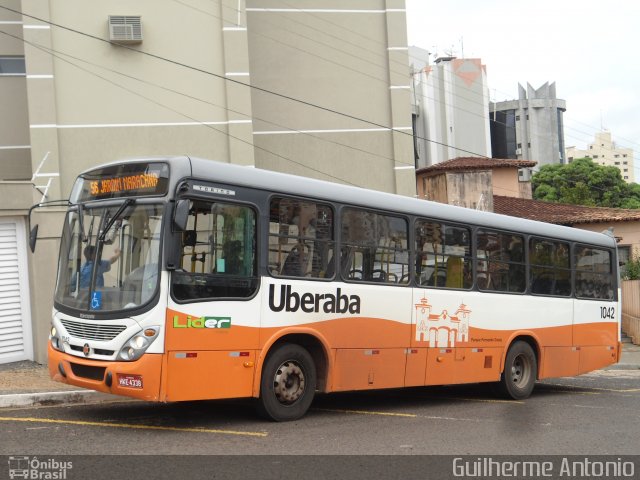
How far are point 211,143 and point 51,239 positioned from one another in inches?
202

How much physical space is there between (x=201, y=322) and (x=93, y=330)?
1.19 metres

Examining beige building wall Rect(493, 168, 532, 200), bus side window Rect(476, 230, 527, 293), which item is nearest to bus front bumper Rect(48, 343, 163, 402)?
bus side window Rect(476, 230, 527, 293)

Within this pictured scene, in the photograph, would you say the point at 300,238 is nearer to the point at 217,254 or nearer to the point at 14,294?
the point at 217,254

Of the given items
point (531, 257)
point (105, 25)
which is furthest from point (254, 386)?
point (105, 25)

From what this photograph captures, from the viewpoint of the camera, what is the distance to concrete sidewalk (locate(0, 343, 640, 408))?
11320mm

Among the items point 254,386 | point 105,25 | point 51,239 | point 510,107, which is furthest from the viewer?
point 510,107

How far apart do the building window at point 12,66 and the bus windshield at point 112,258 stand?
50.4 feet

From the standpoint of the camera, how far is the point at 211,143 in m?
22.4

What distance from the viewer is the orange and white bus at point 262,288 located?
30.0 ft

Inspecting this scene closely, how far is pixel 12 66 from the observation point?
2384 cm

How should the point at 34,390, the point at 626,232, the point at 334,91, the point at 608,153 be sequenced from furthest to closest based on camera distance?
the point at 608,153
the point at 626,232
the point at 334,91
the point at 34,390

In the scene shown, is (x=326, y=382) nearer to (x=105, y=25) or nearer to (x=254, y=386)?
(x=254, y=386)

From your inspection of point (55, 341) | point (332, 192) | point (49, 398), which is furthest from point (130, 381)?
point (332, 192)

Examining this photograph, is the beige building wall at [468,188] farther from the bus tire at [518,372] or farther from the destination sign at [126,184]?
the destination sign at [126,184]
